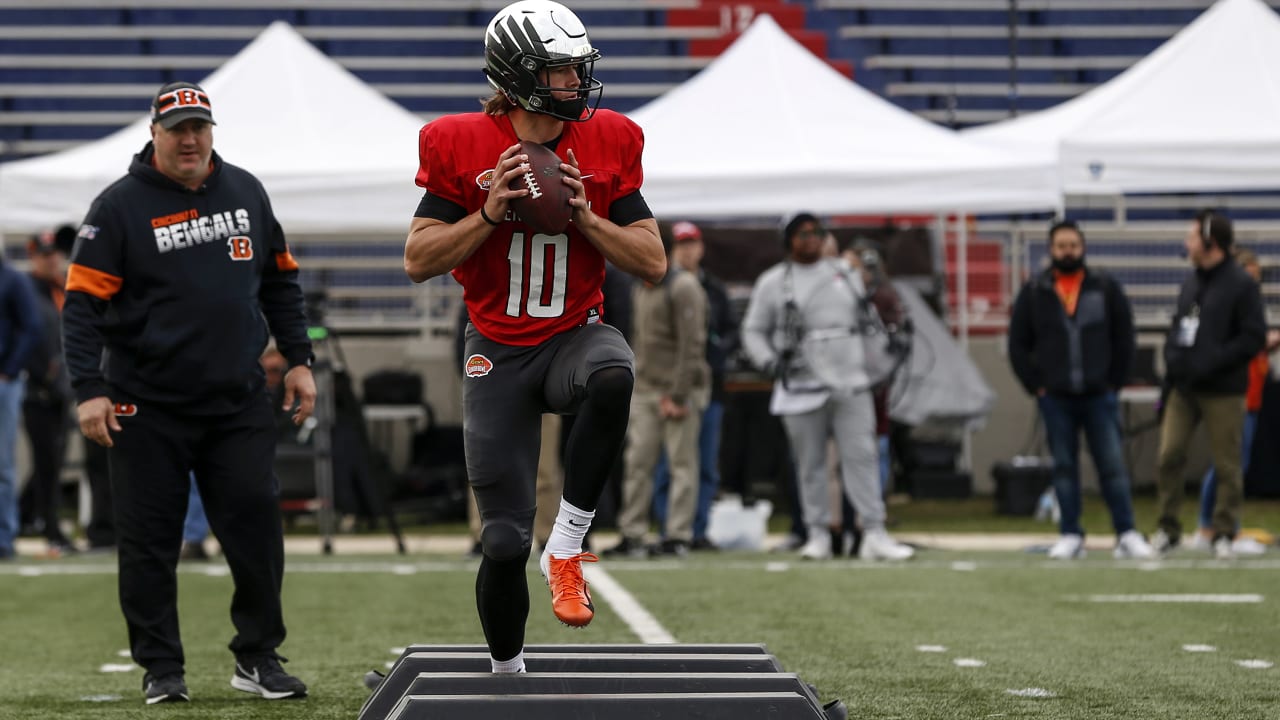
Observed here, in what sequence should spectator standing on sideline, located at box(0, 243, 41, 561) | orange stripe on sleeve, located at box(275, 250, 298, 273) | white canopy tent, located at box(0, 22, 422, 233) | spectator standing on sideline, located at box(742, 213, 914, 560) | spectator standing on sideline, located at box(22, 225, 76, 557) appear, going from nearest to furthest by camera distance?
orange stripe on sleeve, located at box(275, 250, 298, 273), spectator standing on sideline, located at box(742, 213, 914, 560), spectator standing on sideline, located at box(0, 243, 41, 561), spectator standing on sideline, located at box(22, 225, 76, 557), white canopy tent, located at box(0, 22, 422, 233)

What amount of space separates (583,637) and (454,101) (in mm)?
15039

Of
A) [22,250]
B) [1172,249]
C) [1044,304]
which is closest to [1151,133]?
[1044,304]

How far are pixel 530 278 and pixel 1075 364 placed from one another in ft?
21.1

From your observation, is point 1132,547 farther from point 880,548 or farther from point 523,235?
point 523,235

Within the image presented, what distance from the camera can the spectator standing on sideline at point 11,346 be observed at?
10.8 m

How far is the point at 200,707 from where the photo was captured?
5.16 meters

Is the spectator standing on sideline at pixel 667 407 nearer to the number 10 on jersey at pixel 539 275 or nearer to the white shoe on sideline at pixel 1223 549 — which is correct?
the white shoe on sideline at pixel 1223 549

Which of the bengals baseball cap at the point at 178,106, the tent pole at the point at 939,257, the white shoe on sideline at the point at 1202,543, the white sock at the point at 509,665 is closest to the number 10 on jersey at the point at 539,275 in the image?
the white sock at the point at 509,665

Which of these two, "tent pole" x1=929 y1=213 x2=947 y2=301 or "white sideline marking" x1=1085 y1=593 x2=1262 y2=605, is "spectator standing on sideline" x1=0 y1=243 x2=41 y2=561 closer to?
"white sideline marking" x1=1085 y1=593 x2=1262 y2=605

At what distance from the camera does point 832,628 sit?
710cm

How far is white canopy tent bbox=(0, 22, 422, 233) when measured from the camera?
1183 centimetres

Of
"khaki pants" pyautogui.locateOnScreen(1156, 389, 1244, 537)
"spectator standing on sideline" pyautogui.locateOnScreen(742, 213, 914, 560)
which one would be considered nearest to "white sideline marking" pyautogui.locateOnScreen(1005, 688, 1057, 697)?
"spectator standing on sideline" pyautogui.locateOnScreen(742, 213, 914, 560)

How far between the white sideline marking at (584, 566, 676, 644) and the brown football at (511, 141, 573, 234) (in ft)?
9.23

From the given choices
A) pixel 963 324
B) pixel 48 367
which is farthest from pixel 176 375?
pixel 963 324
